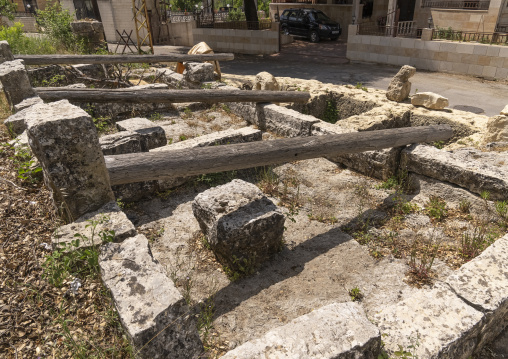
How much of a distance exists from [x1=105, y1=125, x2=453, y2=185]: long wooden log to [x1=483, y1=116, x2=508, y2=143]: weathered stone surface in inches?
71.4

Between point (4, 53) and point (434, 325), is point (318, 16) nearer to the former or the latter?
point (4, 53)

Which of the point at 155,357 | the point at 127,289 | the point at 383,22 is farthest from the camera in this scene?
the point at 383,22

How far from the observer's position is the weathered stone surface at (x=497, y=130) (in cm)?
632

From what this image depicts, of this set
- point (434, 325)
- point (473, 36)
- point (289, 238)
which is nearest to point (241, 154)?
point (289, 238)

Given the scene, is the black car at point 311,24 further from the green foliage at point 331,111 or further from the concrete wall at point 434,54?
the green foliage at point 331,111

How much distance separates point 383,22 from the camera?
18.0 meters

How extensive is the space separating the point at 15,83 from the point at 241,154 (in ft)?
18.2

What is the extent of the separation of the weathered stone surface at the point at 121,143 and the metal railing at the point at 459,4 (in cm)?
1770

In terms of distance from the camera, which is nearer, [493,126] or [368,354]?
[368,354]

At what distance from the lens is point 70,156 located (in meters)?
3.25

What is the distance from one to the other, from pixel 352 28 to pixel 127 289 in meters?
16.3

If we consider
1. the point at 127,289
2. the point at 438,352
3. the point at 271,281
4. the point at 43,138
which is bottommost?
the point at 271,281

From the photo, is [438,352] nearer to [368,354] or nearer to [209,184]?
[368,354]

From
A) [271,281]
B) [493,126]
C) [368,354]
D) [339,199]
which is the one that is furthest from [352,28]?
[368,354]
